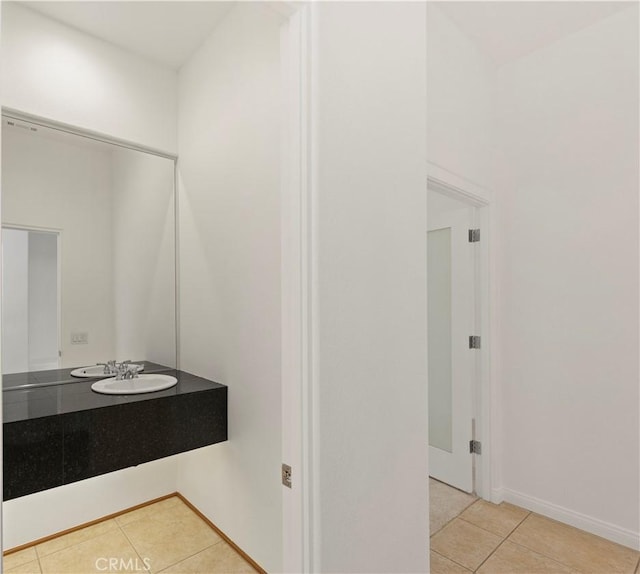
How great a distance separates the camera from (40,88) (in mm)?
2143

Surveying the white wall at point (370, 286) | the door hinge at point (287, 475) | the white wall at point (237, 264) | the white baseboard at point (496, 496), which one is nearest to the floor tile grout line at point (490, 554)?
the white baseboard at point (496, 496)

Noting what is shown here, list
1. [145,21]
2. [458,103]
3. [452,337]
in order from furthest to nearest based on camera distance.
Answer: [452,337]
[458,103]
[145,21]

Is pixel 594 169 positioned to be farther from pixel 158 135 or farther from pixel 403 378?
pixel 158 135

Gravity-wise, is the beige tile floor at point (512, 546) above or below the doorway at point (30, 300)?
below

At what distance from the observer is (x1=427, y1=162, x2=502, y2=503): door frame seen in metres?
2.69

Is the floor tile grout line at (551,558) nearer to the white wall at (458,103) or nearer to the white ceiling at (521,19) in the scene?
the white wall at (458,103)

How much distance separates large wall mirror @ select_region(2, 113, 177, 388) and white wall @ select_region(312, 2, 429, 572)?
5.57 ft

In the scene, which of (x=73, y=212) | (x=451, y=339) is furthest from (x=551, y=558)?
(x=73, y=212)

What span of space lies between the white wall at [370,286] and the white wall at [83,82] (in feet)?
5.42

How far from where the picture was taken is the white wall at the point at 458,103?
7.72 feet

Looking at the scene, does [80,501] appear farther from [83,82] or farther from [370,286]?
[83,82]

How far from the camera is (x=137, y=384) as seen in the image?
7.59 ft

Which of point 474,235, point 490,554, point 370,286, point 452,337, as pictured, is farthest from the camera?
point 452,337

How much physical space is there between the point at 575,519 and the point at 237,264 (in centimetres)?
242
